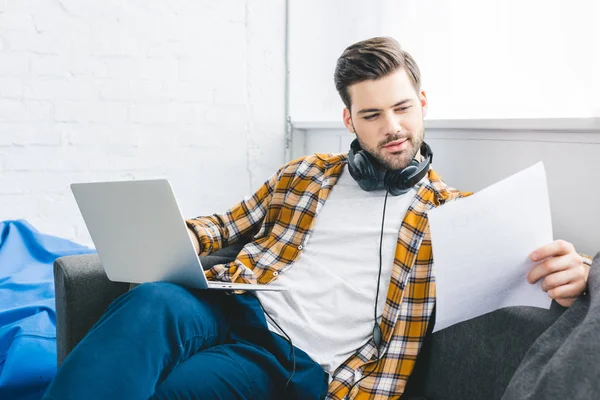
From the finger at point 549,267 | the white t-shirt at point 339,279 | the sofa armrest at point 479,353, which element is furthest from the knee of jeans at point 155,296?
the finger at point 549,267

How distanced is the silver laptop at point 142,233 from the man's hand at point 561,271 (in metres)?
0.53

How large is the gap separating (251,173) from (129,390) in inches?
72.4

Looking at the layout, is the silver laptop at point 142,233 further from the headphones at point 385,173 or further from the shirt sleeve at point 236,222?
the headphones at point 385,173

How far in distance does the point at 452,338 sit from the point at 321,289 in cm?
31

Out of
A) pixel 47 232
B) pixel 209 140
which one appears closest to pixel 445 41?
pixel 209 140

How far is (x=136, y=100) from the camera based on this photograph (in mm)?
2486

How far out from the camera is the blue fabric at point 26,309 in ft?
4.58

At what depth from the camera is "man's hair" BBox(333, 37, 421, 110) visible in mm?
1454

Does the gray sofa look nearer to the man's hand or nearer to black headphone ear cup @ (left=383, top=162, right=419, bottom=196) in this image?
the man's hand

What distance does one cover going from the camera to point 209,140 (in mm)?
2648

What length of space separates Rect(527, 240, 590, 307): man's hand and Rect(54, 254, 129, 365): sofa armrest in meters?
0.94

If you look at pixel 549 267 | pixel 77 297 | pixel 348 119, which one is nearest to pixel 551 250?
pixel 549 267

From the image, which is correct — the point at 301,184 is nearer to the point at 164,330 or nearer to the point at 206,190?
the point at 164,330

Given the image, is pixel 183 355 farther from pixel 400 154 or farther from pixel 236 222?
pixel 400 154
